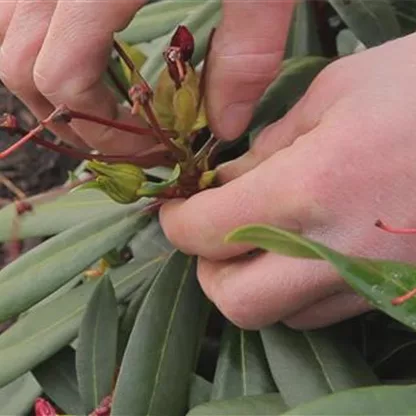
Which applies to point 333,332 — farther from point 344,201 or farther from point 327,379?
point 344,201

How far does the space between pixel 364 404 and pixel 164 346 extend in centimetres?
32

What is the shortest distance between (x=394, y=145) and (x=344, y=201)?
5 cm

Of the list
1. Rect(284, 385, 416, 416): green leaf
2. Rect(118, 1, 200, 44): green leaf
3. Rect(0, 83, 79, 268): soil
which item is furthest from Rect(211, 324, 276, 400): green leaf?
Rect(0, 83, 79, 268): soil

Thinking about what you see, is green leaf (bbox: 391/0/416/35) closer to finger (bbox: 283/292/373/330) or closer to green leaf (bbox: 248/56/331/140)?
green leaf (bbox: 248/56/331/140)

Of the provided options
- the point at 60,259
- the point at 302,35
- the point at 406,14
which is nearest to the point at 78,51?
the point at 60,259

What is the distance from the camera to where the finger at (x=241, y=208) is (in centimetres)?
75

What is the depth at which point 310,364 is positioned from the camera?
2.90 ft

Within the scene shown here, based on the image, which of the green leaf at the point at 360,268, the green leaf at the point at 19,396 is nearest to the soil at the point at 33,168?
the green leaf at the point at 19,396

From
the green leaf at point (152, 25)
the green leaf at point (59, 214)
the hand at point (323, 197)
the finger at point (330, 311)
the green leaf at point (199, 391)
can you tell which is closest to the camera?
the hand at point (323, 197)

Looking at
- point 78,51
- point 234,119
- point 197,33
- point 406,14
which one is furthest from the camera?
point 406,14

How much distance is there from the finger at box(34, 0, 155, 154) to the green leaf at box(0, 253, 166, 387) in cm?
25

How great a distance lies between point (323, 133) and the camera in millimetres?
756

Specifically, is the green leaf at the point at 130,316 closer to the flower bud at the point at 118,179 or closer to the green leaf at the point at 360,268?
the flower bud at the point at 118,179

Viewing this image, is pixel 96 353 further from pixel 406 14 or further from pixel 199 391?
pixel 406 14
